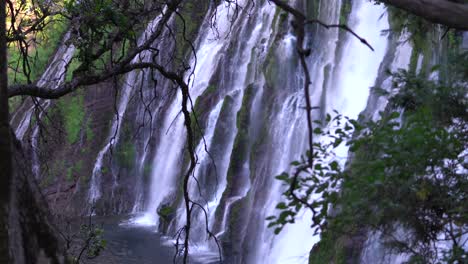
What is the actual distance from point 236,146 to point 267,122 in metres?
1.33

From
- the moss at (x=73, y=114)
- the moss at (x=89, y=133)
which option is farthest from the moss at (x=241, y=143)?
the moss at (x=73, y=114)

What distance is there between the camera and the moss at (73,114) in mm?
27031

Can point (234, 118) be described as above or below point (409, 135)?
above

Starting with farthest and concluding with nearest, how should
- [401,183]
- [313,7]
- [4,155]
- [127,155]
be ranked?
[127,155]
[313,7]
[401,183]
[4,155]

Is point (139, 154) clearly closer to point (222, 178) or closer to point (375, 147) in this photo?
point (222, 178)

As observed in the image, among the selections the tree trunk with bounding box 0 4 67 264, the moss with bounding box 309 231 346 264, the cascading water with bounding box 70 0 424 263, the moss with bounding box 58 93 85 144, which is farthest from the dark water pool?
the tree trunk with bounding box 0 4 67 264

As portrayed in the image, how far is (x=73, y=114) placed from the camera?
27344 mm

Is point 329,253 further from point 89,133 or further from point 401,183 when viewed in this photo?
point 89,133

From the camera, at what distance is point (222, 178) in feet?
64.8

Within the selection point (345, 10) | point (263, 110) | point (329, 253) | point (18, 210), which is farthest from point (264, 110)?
point (18, 210)

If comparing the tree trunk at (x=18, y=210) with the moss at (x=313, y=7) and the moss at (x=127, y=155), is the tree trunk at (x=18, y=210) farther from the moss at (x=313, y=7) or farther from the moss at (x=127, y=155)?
the moss at (x=127, y=155)

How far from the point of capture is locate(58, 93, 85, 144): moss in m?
27.0

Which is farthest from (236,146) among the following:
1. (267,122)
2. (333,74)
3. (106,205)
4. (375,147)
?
(375,147)

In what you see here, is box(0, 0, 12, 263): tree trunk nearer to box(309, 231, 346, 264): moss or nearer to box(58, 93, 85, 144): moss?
box(309, 231, 346, 264): moss
